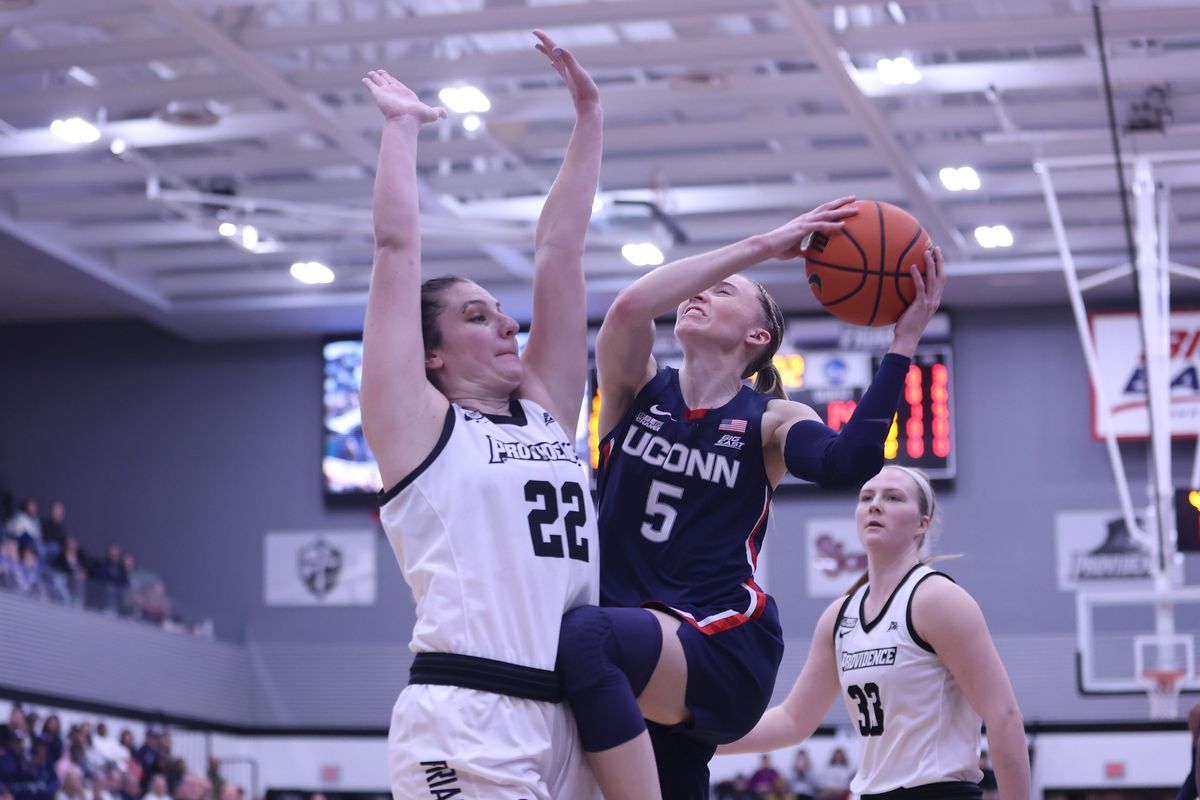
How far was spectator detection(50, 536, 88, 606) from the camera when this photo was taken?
63.5 feet

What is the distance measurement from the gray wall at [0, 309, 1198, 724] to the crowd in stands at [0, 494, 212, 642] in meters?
1.14

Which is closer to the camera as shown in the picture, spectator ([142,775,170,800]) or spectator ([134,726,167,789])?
spectator ([142,775,170,800])

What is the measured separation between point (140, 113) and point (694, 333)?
13.9 m

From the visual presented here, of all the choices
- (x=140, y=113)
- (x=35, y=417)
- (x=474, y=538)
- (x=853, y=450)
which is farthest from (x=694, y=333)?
(x=35, y=417)

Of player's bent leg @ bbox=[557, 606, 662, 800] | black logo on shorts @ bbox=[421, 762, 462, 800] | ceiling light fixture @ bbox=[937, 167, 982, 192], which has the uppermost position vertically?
ceiling light fixture @ bbox=[937, 167, 982, 192]

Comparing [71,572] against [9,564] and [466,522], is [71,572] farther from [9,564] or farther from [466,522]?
[466,522]

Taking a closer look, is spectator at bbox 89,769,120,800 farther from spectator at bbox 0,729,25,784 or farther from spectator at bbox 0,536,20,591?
spectator at bbox 0,536,20,591

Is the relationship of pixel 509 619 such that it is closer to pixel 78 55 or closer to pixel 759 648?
pixel 759 648

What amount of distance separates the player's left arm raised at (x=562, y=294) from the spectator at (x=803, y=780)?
16192 mm

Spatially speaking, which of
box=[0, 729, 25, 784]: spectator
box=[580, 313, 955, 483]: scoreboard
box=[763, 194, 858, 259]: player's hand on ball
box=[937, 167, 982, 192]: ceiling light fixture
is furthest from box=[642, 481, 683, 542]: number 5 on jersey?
box=[580, 313, 955, 483]: scoreboard

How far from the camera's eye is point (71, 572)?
2045 centimetres

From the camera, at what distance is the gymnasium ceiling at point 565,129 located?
46.1ft

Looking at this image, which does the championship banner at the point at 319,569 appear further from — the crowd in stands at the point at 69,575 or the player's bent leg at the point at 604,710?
the player's bent leg at the point at 604,710

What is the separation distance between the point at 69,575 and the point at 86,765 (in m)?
3.21
